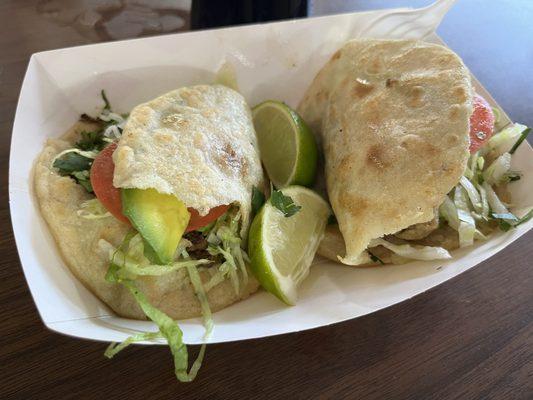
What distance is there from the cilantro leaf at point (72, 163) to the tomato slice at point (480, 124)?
135 centimetres

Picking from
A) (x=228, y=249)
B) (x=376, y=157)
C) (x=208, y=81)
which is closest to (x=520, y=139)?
(x=376, y=157)

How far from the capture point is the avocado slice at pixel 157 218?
4.44 feet

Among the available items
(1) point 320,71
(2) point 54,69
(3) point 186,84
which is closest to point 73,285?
(2) point 54,69

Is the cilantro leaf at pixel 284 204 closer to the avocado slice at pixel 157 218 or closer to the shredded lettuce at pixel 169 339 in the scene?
the avocado slice at pixel 157 218

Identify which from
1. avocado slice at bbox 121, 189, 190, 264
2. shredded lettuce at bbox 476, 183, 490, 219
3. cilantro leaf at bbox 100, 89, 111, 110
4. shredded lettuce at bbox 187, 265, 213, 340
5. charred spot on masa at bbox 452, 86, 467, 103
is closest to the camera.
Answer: avocado slice at bbox 121, 189, 190, 264

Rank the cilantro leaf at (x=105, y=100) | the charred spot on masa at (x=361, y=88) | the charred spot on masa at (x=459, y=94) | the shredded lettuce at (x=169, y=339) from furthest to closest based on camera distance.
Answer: the cilantro leaf at (x=105, y=100), the charred spot on masa at (x=361, y=88), the charred spot on masa at (x=459, y=94), the shredded lettuce at (x=169, y=339)

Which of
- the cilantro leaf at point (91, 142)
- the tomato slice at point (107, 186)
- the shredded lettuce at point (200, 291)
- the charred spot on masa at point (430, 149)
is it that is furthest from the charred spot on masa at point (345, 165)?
the cilantro leaf at point (91, 142)

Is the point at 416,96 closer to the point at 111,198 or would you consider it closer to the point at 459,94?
the point at 459,94

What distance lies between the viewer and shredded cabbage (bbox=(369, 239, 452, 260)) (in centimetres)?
156

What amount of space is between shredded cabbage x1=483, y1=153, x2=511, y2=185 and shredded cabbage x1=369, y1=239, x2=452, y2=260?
42cm

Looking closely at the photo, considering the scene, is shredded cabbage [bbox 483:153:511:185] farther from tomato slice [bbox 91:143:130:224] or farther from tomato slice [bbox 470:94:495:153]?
tomato slice [bbox 91:143:130:224]

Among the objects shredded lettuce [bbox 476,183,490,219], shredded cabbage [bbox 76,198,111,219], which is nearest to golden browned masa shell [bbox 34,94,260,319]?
shredded cabbage [bbox 76,198,111,219]

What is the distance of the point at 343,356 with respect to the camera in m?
1.47

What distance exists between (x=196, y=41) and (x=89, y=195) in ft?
2.68
